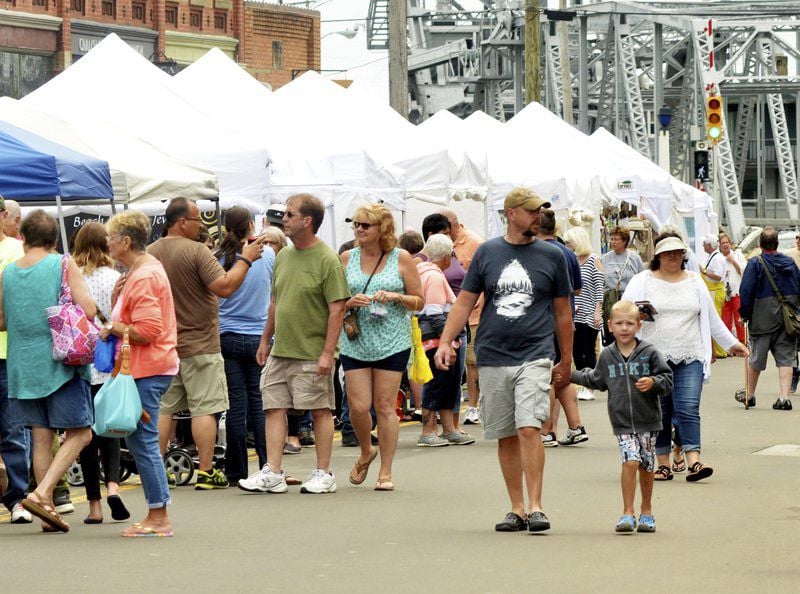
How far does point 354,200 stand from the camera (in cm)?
1950

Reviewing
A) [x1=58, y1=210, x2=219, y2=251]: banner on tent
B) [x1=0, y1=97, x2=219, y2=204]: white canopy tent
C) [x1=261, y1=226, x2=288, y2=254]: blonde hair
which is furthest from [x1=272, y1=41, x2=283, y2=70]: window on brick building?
[x1=261, y1=226, x2=288, y2=254]: blonde hair

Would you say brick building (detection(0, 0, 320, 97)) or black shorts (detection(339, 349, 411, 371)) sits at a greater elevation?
brick building (detection(0, 0, 320, 97))

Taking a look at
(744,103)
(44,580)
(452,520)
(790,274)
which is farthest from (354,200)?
(744,103)

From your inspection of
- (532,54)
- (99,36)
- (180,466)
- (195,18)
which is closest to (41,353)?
(180,466)

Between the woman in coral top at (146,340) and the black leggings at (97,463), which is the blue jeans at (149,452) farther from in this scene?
the black leggings at (97,463)

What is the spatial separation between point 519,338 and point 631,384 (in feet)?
2.56

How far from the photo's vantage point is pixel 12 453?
9922mm

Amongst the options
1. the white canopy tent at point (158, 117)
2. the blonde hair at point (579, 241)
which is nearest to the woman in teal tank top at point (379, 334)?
the blonde hair at point (579, 241)

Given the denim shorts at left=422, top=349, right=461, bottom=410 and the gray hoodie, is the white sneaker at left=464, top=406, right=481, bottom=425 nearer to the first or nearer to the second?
the denim shorts at left=422, top=349, right=461, bottom=410

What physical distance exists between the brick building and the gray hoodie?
30.1 metres

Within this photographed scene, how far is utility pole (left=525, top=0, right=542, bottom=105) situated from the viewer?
32875mm

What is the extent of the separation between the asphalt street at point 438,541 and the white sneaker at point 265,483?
0.27 feet

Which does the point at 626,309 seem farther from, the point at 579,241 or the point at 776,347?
the point at 776,347

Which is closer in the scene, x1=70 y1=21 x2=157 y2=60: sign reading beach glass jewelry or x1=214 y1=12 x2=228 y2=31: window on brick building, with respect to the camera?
x1=70 y1=21 x2=157 y2=60: sign reading beach glass jewelry
